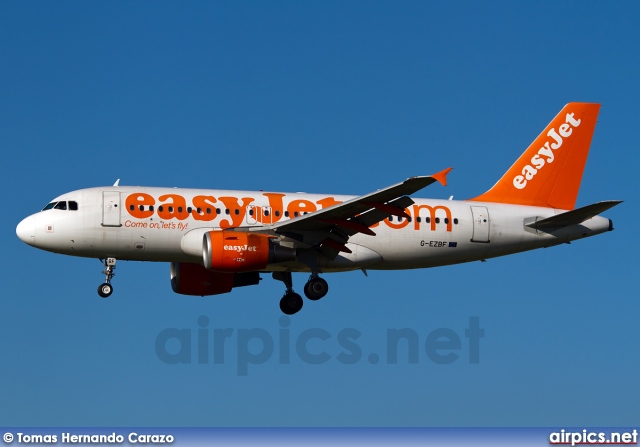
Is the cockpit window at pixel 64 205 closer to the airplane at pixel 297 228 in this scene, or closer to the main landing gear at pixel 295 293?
the airplane at pixel 297 228

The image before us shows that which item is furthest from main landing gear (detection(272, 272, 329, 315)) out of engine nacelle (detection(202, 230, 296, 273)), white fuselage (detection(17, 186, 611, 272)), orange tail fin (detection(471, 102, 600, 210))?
orange tail fin (detection(471, 102, 600, 210))

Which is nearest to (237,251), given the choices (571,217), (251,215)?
(251,215)

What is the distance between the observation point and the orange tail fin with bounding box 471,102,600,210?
56.2 metres

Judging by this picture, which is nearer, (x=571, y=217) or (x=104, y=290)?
(x=104, y=290)

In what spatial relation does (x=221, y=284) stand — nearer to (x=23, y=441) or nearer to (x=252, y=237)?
(x=252, y=237)

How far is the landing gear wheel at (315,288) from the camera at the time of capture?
51.3m

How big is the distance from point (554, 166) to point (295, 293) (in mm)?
12444

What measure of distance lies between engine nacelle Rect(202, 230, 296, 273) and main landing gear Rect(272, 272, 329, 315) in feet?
7.06

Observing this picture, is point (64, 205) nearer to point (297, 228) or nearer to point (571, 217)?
point (297, 228)

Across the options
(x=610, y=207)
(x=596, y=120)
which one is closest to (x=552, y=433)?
(x=610, y=207)

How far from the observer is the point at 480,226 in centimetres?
5381

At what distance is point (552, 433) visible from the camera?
43.0 meters

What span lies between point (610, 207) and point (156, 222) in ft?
55.1

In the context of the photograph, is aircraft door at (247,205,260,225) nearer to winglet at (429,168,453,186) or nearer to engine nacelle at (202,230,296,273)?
engine nacelle at (202,230,296,273)
